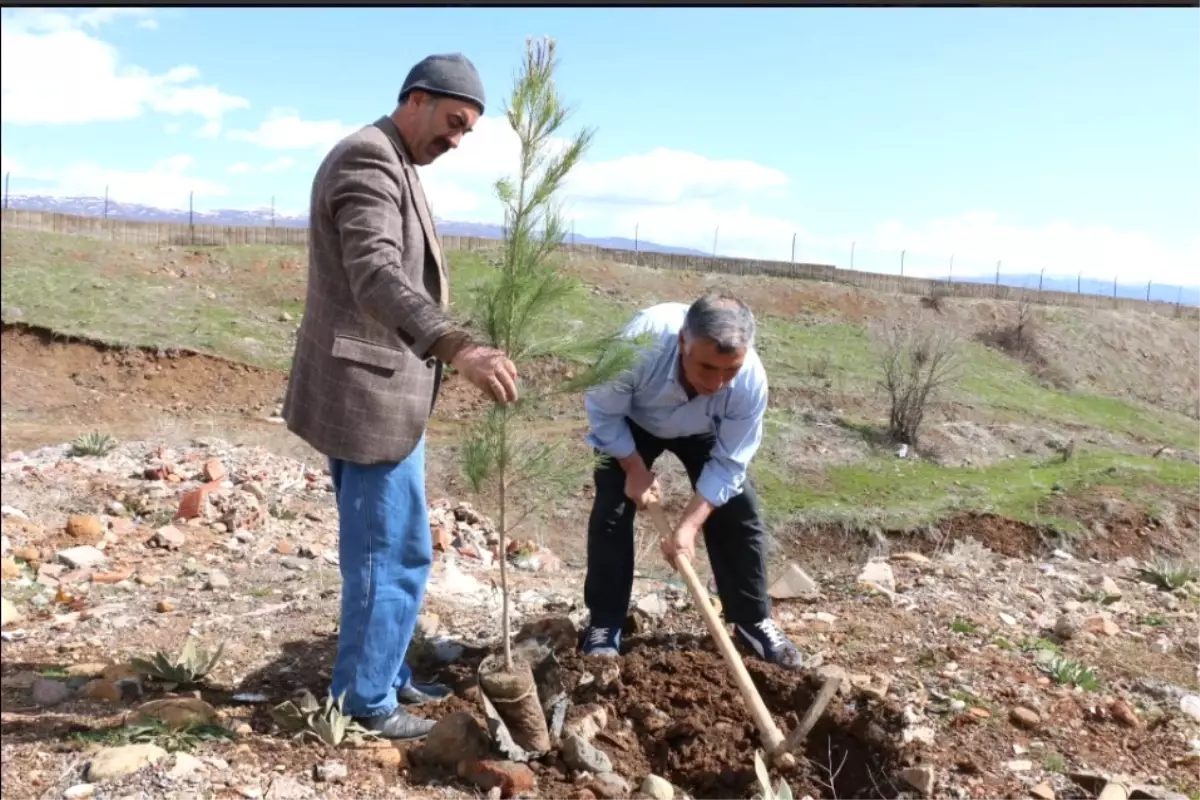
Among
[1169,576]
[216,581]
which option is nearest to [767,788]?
[216,581]

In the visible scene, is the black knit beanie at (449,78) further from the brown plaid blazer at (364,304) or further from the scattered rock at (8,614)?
the scattered rock at (8,614)

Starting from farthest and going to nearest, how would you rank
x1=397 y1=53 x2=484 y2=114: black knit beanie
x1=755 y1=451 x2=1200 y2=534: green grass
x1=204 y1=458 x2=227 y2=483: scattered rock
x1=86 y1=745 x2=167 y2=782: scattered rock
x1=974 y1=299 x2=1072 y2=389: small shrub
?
x1=974 y1=299 x2=1072 y2=389: small shrub < x1=755 y1=451 x2=1200 y2=534: green grass < x1=204 y1=458 x2=227 y2=483: scattered rock < x1=86 y1=745 x2=167 y2=782: scattered rock < x1=397 y1=53 x2=484 y2=114: black knit beanie

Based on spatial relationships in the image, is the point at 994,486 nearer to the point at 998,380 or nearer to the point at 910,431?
the point at 910,431

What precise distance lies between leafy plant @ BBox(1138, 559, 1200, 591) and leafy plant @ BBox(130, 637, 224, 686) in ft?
15.5

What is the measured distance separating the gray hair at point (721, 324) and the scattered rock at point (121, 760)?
2010 mm

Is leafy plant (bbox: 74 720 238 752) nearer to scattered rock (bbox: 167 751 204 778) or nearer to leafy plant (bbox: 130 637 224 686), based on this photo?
scattered rock (bbox: 167 751 204 778)

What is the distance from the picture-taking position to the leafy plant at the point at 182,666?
135 inches

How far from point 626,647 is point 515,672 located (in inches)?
37.4

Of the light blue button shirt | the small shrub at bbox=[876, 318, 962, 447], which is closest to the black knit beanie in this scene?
the light blue button shirt

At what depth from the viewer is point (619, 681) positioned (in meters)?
3.44

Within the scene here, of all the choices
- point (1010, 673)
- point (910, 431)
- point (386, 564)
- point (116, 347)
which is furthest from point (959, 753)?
point (116, 347)

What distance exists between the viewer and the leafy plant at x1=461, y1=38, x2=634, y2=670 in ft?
9.66

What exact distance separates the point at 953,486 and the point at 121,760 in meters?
8.52

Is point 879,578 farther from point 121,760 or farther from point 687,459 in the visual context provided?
point 121,760
